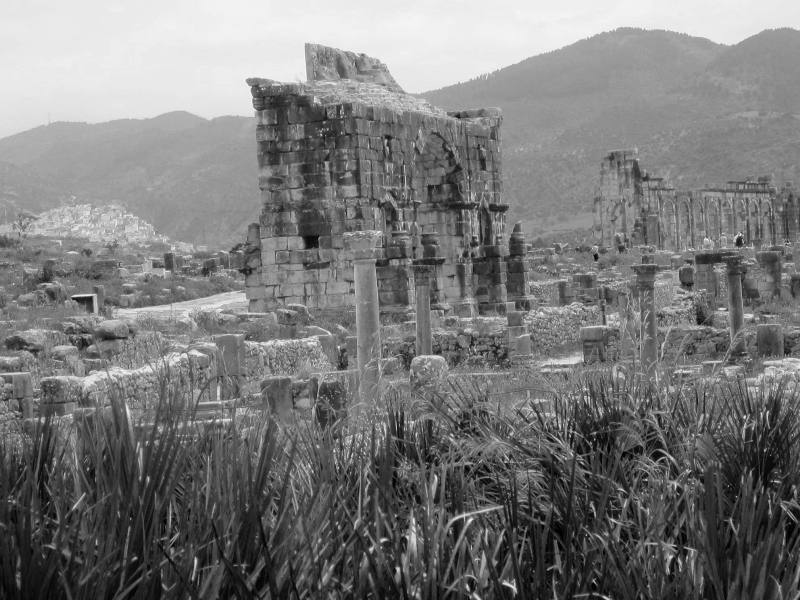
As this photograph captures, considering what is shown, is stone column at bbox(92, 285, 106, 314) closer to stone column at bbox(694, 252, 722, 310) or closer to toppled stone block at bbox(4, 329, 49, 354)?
toppled stone block at bbox(4, 329, 49, 354)

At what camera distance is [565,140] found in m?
117

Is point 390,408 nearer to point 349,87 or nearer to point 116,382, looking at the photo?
point 116,382

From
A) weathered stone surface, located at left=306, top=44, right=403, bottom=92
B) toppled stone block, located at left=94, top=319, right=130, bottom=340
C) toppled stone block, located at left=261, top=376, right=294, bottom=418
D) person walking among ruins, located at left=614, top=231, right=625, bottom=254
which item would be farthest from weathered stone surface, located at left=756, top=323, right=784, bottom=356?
person walking among ruins, located at left=614, top=231, right=625, bottom=254

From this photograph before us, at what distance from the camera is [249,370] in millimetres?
17688

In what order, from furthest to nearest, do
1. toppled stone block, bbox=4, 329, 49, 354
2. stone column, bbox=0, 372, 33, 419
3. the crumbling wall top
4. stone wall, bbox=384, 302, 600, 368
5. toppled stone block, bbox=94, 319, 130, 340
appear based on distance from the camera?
1. the crumbling wall top
2. toppled stone block, bbox=94, 319, 130, 340
3. stone wall, bbox=384, 302, 600, 368
4. toppled stone block, bbox=4, 329, 49, 354
5. stone column, bbox=0, 372, 33, 419

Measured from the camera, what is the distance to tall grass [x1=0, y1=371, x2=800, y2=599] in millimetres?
5047

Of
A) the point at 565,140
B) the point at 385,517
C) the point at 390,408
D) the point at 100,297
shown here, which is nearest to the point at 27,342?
the point at 100,297

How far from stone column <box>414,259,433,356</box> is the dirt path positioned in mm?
6631

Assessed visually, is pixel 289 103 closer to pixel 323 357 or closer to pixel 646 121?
pixel 323 357

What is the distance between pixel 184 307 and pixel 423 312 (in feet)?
46.1

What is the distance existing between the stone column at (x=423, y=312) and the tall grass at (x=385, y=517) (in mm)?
11167

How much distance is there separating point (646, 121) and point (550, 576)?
388 ft

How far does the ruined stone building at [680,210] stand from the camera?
170 feet

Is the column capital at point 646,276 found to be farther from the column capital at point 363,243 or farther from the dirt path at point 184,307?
the dirt path at point 184,307
